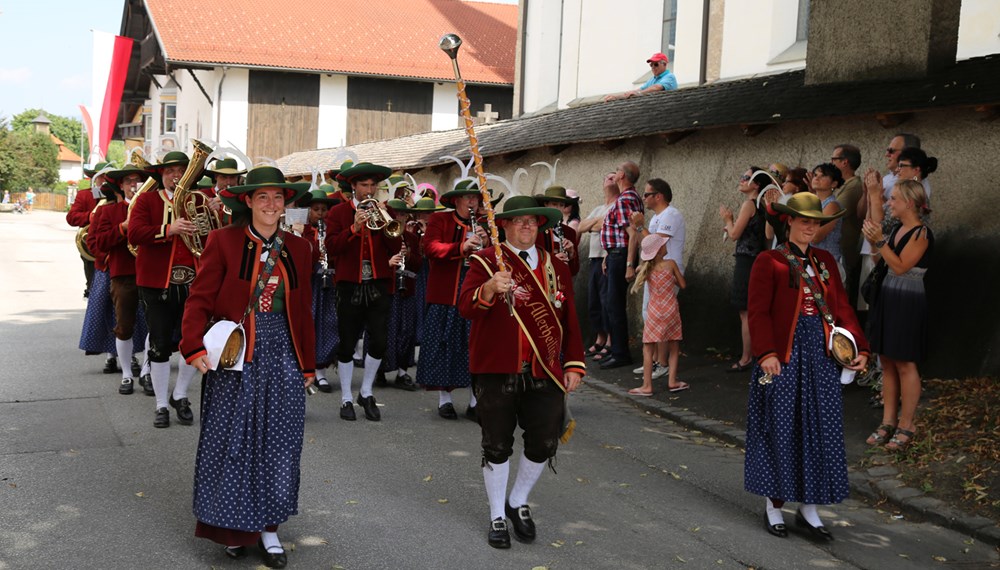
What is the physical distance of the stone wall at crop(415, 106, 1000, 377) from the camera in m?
9.28

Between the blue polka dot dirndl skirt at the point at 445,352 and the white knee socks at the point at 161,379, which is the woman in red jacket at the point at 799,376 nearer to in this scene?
the blue polka dot dirndl skirt at the point at 445,352

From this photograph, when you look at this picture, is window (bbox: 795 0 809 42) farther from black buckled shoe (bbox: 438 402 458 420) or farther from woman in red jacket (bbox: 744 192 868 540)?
woman in red jacket (bbox: 744 192 868 540)

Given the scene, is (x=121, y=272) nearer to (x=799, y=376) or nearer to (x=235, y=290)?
(x=235, y=290)

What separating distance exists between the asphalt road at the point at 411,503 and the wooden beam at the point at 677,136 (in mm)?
4414

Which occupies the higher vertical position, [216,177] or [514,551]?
[216,177]

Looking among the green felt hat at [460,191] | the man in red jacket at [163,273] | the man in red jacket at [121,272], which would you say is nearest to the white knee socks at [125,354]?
the man in red jacket at [121,272]

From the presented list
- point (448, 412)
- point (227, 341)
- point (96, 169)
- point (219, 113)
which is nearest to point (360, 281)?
point (448, 412)

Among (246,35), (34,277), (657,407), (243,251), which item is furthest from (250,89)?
(243,251)

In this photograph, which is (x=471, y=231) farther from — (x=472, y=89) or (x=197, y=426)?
(x=472, y=89)

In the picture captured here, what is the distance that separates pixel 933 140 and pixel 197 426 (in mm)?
6887

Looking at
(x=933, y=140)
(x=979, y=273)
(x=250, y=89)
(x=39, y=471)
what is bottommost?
(x=39, y=471)

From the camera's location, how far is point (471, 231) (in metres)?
9.47

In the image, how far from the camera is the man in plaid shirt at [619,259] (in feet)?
39.3

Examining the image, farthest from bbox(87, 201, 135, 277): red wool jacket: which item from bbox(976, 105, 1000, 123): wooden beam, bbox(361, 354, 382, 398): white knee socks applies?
bbox(976, 105, 1000, 123): wooden beam
